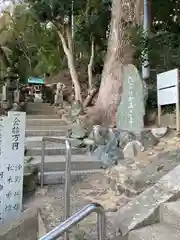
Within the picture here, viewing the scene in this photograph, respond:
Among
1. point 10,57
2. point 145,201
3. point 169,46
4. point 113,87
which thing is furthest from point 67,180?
point 10,57

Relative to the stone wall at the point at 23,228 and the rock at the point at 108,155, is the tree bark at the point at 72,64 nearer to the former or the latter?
the rock at the point at 108,155

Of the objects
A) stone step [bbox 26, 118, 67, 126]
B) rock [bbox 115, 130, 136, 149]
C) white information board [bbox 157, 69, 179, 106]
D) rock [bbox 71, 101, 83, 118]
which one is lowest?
rock [bbox 115, 130, 136, 149]

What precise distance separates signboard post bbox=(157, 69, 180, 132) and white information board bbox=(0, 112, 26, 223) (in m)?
3.20

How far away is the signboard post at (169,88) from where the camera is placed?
6277mm

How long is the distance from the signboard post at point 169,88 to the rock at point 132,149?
968 millimetres

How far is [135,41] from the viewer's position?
844 centimetres

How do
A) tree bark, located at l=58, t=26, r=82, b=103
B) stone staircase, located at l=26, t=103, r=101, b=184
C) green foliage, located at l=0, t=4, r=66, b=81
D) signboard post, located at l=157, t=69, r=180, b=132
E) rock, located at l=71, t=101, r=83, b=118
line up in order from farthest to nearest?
green foliage, located at l=0, t=4, r=66, b=81
tree bark, located at l=58, t=26, r=82, b=103
rock, located at l=71, t=101, r=83, b=118
signboard post, located at l=157, t=69, r=180, b=132
stone staircase, located at l=26, t=103, r=101, b=184

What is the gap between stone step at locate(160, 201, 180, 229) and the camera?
2842 millimetres

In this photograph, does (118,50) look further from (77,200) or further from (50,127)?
(77,200)

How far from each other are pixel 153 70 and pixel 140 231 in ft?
23.3

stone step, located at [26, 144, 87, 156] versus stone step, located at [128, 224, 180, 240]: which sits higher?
stone step, located at [26, 144, 87, 156]

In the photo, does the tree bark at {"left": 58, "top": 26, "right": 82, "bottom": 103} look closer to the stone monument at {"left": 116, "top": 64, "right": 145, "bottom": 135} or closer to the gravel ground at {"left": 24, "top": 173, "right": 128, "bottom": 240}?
the stone monument at {"left": 116, "top": 64, "right": 145, "bottom": 135}

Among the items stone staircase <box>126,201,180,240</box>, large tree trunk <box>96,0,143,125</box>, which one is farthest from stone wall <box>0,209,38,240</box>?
large tree trunk <box>96,0,143,125</box>

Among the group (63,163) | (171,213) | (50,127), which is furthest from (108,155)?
(50,127)
